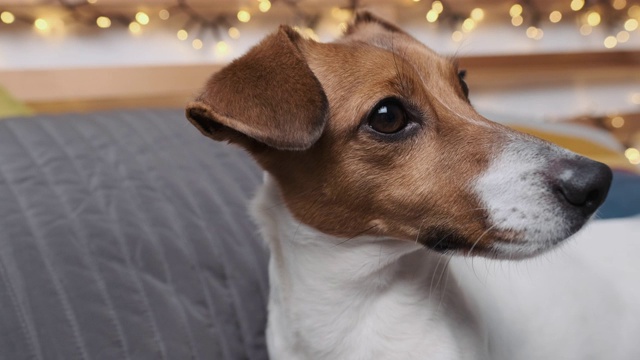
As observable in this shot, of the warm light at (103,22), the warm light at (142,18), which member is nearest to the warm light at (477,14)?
the warm light at (142,18)

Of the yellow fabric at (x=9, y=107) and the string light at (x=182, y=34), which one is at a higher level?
the string light at (x=182, y=34)

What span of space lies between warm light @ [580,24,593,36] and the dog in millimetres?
2778

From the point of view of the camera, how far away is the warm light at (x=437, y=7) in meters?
3.22

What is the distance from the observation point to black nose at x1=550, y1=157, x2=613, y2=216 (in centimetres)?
93

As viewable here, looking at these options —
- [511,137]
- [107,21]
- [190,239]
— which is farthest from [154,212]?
[107,21]

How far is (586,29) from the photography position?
3656 millimetres

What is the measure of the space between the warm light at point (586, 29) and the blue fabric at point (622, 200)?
1711mm

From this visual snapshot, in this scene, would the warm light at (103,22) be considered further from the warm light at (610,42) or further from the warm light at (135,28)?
the warm light at (610,42)

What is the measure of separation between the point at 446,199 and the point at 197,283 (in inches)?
30.1

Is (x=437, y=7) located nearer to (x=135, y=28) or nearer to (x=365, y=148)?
(x=135, y=28)

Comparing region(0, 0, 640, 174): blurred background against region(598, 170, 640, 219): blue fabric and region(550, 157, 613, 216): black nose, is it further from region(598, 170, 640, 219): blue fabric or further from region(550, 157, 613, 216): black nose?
region(550, 157, 613, 216): black nose

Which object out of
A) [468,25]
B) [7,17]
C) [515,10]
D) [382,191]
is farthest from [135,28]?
[515,10]

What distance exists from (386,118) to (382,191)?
142 millimetres

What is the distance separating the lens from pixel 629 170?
258 centimetres
